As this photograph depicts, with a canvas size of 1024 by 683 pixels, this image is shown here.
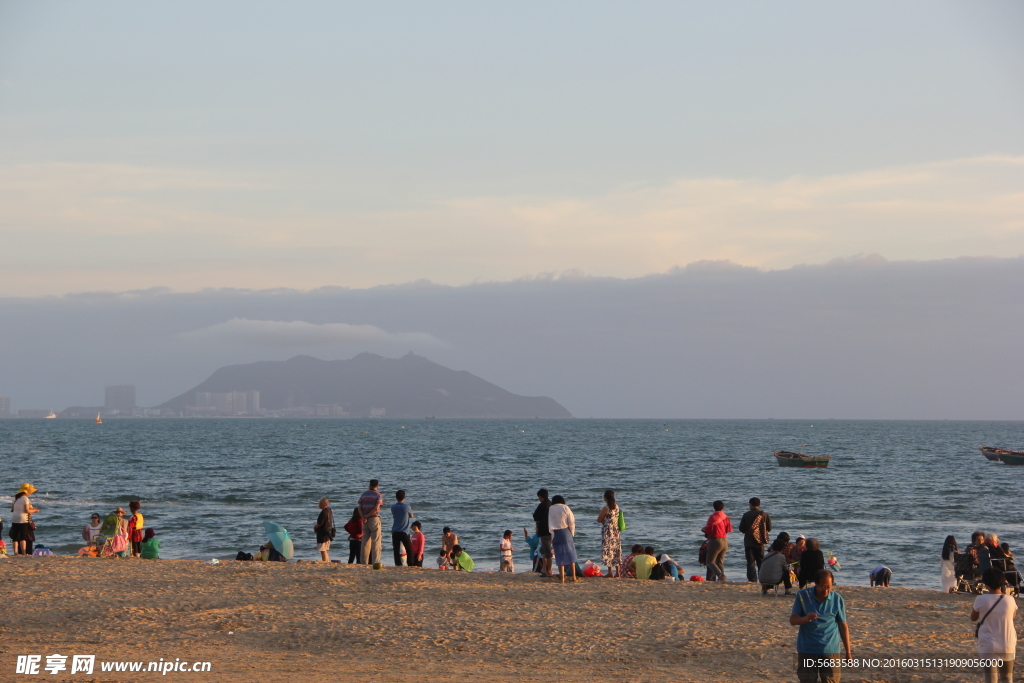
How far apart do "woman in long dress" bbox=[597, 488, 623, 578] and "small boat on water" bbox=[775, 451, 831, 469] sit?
62454 millimetres

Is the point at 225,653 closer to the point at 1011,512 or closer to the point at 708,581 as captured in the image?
the point at 708,581

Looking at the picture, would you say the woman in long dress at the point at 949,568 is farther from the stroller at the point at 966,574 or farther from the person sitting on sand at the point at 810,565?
the person sitting on sand at the point at 810,565

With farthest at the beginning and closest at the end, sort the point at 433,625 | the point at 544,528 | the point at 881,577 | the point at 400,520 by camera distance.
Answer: the point at 881,577
the point at 400,520
the point at 544,528
the point at 433,625

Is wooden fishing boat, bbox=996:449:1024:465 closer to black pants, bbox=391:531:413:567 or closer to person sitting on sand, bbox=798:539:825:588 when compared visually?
black pants, bbox=391:531:413:567

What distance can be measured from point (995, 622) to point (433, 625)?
24.8ft

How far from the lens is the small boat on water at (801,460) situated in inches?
3068

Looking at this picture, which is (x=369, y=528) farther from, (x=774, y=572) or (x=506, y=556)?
(x=774, y=572)

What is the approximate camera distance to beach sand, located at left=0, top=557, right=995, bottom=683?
35.8 ft

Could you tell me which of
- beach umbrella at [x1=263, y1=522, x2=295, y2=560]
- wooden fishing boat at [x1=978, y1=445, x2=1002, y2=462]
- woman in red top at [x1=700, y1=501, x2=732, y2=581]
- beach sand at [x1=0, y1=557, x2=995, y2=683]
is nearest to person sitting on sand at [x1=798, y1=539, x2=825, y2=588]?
beach sand at [x1=0, y1=557, x2=995, y2=683]

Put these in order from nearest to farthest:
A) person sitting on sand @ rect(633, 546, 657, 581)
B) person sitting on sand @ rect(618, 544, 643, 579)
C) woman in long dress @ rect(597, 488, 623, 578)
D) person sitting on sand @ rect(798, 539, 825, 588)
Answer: person sitting on sand @ rect(798, 539, 825, 588) < woman in long dress @ rect(597, 488, 623, 578) < person sitting on sand @ rect(633, 546, 657, 581) < person sitting on sand @ rect(618, 544, 643, 579)

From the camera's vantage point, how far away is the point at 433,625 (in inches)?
526

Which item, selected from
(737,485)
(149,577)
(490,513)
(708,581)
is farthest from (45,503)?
(737,485)

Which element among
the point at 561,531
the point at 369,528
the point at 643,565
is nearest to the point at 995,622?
the point at 561,531

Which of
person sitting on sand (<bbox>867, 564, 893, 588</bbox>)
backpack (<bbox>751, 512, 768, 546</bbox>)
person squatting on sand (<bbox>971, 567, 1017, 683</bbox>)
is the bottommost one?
person sitting on sand (<bbox>867, 564, 893, 588</bbox>)
